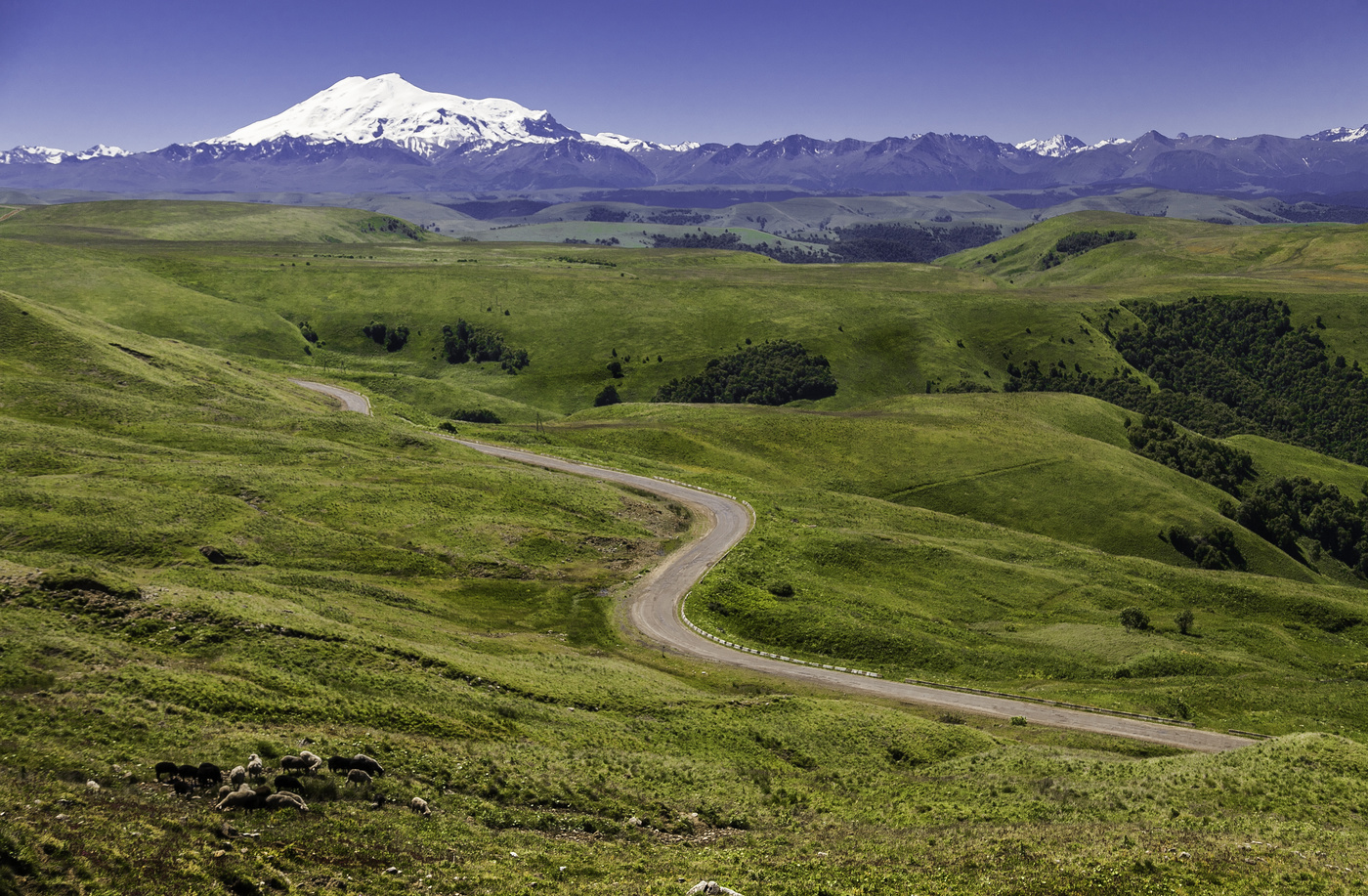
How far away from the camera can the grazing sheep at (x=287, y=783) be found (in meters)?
29.1

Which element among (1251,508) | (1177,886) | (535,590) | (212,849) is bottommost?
(1251,508)

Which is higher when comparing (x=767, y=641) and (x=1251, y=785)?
(x=1251, y=785)

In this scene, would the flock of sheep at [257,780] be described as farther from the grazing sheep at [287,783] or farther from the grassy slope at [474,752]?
the grassy slope at [474,752]

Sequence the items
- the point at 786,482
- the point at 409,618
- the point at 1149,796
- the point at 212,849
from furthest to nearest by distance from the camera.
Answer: the point at 786,482
the point at 409,618
the point at 1149,796
the point at 212,849

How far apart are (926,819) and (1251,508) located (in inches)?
5608

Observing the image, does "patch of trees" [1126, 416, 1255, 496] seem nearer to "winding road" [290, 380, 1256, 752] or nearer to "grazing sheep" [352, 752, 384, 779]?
"winding road" [290, 380, 1256, 752]

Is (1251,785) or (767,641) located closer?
(1251,785)

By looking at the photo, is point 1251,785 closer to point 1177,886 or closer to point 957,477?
point 1177,886

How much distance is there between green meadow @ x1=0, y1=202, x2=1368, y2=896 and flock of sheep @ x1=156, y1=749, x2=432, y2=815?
0.64 metres

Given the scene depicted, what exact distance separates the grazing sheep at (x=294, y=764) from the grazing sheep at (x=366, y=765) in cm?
185

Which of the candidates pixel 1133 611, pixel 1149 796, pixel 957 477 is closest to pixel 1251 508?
pixel 957 477

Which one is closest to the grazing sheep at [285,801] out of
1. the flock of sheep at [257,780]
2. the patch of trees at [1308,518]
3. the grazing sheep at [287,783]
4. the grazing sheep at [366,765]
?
the flock of sheep at [257,780]

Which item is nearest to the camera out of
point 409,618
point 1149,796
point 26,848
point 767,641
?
point 26,848

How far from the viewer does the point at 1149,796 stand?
3988cm
